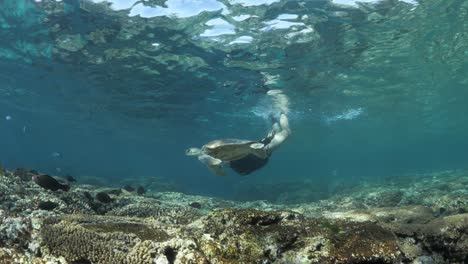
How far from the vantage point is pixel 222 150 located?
9.92 m

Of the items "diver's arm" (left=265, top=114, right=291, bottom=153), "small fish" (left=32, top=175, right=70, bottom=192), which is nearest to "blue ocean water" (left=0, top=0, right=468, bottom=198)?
"diver's arm" (left=265, top=114, right=291, bottom=153)

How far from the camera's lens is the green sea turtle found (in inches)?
383

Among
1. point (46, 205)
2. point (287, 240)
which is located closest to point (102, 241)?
point (287, 240)

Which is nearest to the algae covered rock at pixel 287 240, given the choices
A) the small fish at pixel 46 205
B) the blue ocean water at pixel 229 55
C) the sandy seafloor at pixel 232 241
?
the sandy seafloor at pixel 232 241

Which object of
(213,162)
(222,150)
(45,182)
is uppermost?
(222,150)

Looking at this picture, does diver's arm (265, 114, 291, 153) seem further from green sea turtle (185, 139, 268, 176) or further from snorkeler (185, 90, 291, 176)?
green sea turtle (185, 139, 268, 176)

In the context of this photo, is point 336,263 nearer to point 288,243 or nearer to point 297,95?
point 288,243

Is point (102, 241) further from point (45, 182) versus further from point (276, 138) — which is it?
point (276, 138)

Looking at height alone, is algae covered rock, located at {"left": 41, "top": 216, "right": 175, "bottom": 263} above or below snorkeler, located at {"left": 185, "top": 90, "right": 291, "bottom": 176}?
above

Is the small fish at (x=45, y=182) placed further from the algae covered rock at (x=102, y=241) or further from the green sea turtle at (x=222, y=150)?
the algae covered rock at (x=102, y=241)

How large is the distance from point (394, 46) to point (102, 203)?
20.3 meters

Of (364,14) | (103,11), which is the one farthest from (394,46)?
(103,11)

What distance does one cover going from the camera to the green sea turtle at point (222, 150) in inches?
383

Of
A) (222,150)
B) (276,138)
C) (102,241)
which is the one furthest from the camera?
(276,138)
